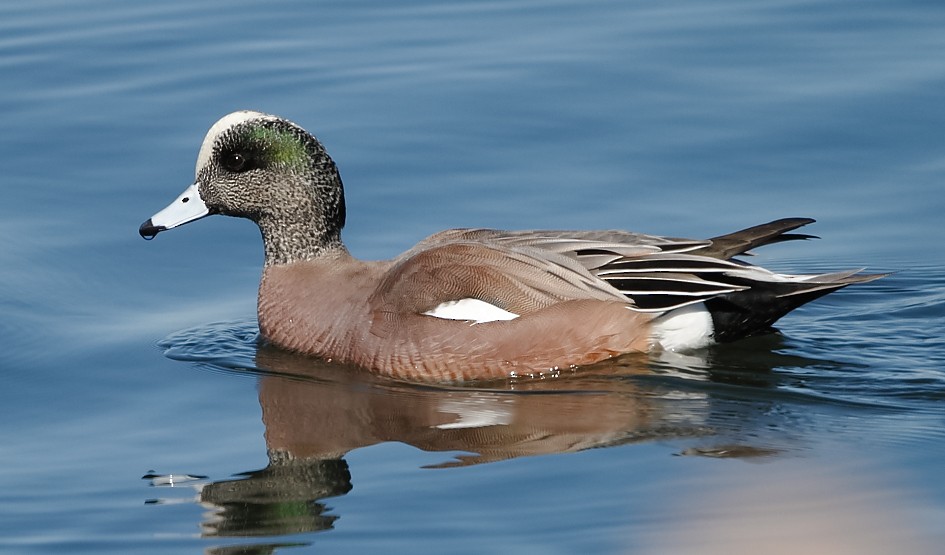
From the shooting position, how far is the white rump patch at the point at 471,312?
711 centimetres

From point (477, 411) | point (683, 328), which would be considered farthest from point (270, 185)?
point (683, 328)

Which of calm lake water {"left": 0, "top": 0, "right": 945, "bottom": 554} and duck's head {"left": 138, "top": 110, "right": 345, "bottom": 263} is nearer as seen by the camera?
calm lake water {"left": 0, "top": 0, "right": 945, "bottom": 554}

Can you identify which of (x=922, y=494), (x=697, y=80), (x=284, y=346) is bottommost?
(x=922, y=494)

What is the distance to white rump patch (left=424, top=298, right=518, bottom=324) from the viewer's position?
7105 millimetres

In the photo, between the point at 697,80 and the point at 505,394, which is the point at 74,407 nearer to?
the point at 505,394

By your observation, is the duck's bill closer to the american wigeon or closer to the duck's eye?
the duck's eye

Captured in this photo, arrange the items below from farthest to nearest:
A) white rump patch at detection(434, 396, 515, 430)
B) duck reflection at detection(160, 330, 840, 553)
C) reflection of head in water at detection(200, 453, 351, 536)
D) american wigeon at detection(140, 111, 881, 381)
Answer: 1. american wigeon at detection(140, 111, 881, 381)
2. white rump patch at detection(434, 396, 515, 430)
3. duck reflection at detection(160, 330, 840, 553)
4. reflection of head in water at detection(200, 453, 351, 536)

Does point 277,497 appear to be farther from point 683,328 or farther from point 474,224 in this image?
point 474,224

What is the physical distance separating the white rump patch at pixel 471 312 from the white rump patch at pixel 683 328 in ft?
2.21

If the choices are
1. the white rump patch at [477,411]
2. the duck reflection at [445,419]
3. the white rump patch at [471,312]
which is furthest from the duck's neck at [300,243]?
the white rump patch at [477,411]

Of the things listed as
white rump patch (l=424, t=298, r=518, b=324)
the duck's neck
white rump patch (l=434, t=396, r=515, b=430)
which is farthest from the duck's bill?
white rump patch (l=434, t=396, r=515, b=430)

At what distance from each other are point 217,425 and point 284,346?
3.23 feet

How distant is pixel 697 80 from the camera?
10.2m

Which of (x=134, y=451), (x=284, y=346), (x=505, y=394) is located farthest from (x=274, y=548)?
(x=284, y=346)
